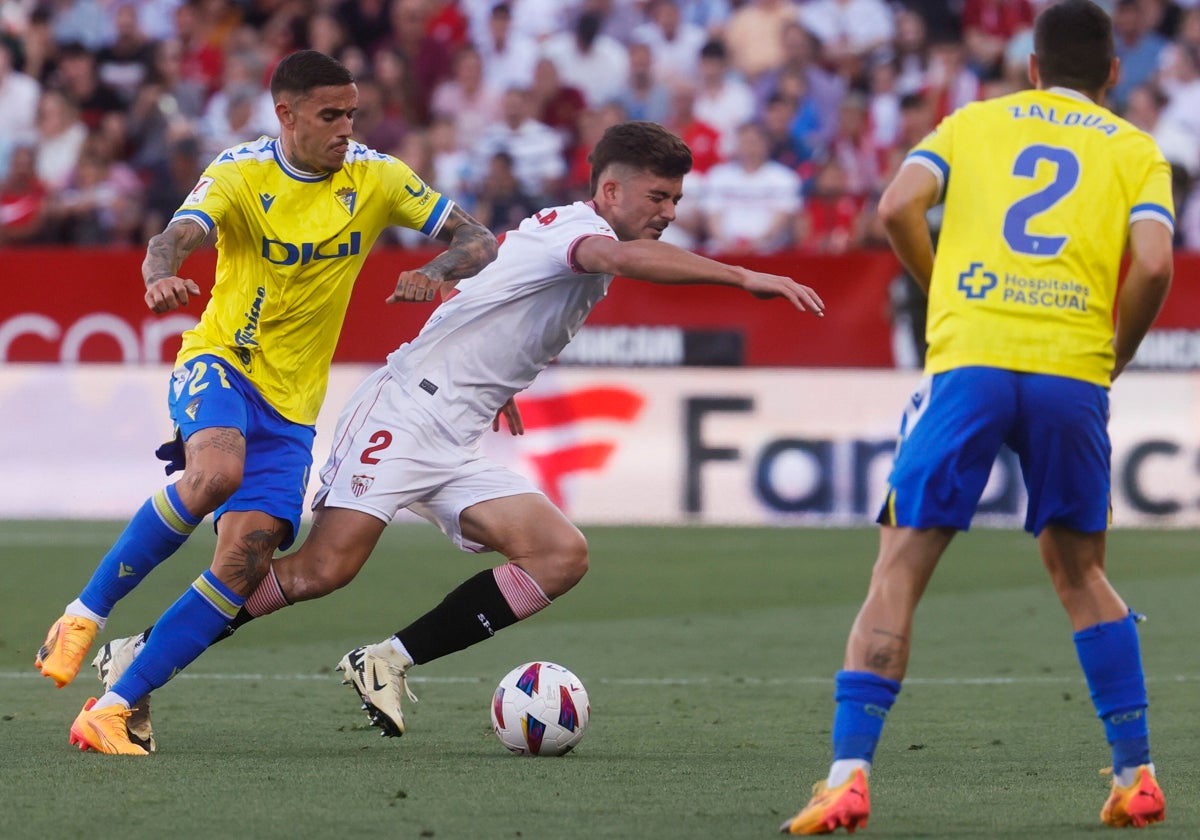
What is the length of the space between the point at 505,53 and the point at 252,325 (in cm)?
1197

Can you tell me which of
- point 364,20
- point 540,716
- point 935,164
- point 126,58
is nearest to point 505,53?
point 364,20

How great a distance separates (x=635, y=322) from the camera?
564 inches

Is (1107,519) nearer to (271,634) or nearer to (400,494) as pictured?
(400,494)

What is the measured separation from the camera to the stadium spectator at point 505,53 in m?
17.9

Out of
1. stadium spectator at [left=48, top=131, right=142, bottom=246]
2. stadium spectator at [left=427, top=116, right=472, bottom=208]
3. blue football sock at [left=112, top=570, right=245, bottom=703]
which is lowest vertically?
blue football sock at [left=112, top=570, right=245, bottom=703]

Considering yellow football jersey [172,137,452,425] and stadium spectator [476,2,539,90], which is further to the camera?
stadium spectator [476,2,539,90]

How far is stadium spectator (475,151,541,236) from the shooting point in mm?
15258

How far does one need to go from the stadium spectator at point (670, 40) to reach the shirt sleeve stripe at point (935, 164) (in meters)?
13.0

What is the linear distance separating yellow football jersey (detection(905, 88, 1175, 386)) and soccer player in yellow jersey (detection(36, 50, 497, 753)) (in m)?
1.91

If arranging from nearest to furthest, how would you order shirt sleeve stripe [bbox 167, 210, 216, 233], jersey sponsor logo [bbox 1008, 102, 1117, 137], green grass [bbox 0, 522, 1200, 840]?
jersey sponsor logo [bbox 1008, 102, 1117, 137], green grass [bbox 0, 522, 1200, 840], shirt sleeve stripe [bbox 167, 210, 216, 233]

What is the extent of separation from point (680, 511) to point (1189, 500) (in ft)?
11.7

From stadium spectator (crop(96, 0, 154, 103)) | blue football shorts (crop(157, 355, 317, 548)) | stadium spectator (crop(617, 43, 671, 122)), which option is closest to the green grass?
blue football shorts (crop(157, 355, 317, 548))

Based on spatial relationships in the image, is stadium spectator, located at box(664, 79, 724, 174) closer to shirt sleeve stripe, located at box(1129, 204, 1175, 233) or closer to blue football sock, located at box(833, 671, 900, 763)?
shirt sleeve stripe, located at box(1129, 204, 1175, 233)

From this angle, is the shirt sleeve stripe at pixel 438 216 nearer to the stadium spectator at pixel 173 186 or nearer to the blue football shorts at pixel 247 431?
the blue football shorts at pixel 247 431
